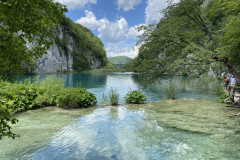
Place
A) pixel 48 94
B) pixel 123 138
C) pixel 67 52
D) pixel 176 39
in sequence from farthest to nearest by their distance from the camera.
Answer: pixel 67 52
pixel 176 39
pixel 48 94
pixel 123 138

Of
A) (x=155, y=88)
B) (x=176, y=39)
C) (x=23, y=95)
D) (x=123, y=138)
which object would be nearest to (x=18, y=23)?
(x=123, y=138)

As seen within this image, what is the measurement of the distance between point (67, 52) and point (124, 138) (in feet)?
335

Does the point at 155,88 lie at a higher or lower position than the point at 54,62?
lower

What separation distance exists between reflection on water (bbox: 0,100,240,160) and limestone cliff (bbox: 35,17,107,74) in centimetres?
6697

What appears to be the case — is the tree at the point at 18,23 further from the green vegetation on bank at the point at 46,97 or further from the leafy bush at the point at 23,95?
the leafy bush at the point at 23,95

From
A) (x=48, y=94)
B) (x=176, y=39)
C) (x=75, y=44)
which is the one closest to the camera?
(x=48, y=94)

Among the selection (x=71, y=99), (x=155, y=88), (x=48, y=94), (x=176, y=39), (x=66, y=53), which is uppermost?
(x=66, y=53)

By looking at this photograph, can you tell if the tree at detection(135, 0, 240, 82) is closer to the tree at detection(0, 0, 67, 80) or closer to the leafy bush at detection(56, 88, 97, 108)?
the leafy bush at detection(56, 88, 97, 108)

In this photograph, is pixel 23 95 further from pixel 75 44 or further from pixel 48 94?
pixel 75 44

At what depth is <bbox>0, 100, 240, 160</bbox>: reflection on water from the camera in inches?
173

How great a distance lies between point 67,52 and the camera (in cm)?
9919

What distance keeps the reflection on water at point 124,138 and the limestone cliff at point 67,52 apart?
67.0 meters

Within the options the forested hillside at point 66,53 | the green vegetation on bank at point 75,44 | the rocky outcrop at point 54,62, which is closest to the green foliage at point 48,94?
the forested hillside at point 66,53

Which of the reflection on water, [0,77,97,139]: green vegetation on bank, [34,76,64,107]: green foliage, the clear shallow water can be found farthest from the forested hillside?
the reflection on water
